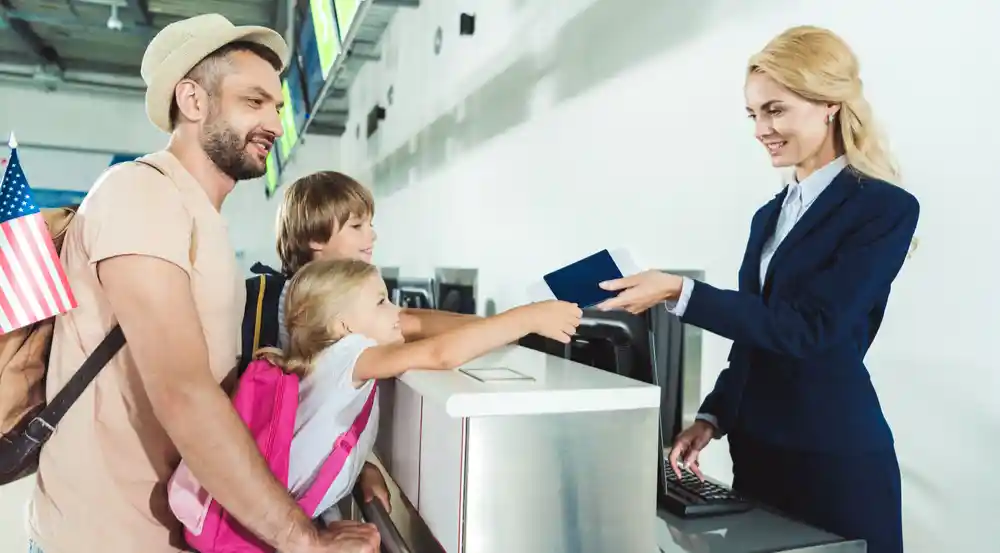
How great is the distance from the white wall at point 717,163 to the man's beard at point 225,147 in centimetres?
115

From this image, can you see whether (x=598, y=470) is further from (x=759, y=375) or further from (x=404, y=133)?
(x=404, y=133)

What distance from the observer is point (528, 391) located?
0.94m

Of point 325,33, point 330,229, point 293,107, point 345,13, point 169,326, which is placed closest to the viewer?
point 169,326

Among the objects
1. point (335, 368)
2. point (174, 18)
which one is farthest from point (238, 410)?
point (174, 18)

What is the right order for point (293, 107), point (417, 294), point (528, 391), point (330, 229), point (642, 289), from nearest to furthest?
point (528, 391), point (642, 289), point (330, 229), point (417, 294), point (293, 107)

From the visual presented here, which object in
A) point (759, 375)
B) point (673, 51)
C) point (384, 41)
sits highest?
point (384, 41)

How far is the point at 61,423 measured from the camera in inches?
48.1

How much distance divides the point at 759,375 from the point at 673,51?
3.52 feet

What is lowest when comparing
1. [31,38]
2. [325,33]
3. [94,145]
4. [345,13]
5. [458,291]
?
[458,291]

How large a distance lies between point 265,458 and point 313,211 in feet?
2.66

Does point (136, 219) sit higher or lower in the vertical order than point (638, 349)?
higher

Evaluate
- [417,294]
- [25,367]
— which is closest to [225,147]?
[25,367]

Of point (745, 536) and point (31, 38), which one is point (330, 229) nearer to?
point (745, 536)

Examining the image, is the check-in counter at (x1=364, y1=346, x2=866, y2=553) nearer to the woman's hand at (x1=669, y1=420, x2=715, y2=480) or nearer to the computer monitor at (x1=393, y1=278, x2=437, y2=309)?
the woman's hand at (x1=669, y1=420, x2=715, y2=480)
